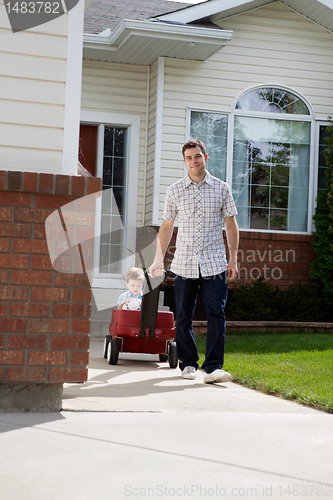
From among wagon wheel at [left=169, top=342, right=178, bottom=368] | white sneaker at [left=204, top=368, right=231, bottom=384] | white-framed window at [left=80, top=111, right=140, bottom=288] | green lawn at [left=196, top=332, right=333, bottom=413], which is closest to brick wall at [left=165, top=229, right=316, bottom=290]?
green lawn at [left=196, top=332, right=333, bottom=413]

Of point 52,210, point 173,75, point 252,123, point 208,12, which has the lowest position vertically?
point 52,210

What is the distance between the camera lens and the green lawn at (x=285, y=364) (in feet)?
14.6

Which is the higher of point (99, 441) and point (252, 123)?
point (252, 123)

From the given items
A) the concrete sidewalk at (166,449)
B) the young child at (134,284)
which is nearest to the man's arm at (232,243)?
the concrete sidewalk at (166,449)

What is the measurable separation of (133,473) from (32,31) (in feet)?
8.50

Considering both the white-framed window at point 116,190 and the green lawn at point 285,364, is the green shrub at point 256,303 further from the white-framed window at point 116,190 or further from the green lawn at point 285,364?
the white-framed window at point 116,190

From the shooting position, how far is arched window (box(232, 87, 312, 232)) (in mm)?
10211

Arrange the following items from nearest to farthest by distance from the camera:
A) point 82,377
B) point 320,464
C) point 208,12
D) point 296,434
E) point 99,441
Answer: point 320,464
point 99,441
point 296,434
point 82,377
point 208,12

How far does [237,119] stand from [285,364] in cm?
547

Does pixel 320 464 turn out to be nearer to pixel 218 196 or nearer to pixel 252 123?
pixel 218 196

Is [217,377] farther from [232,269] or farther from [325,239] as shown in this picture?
[325,239]

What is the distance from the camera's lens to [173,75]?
9859 mm

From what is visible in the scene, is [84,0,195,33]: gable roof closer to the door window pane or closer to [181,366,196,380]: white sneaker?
the door window pane

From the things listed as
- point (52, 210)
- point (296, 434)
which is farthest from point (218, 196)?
point (296, 434)
